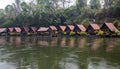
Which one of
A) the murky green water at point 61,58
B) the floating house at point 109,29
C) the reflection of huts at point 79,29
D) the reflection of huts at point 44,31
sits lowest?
the reflection of huts at point 44,31

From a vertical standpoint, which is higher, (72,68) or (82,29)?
(72,68)

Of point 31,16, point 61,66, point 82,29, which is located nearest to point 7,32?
point 31,16

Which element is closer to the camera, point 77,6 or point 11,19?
point 77,6

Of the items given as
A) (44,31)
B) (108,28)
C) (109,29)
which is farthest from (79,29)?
(44,31)

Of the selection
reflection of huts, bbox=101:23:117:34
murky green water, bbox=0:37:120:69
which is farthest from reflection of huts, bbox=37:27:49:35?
murky green water, bbox=0:37:120:69

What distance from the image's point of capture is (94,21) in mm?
79812

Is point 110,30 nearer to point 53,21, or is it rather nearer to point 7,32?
point 53,21

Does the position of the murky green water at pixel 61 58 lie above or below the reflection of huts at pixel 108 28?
above

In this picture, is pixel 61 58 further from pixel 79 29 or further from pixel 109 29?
pixel 79 29

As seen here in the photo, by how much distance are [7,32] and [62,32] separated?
24701 mm

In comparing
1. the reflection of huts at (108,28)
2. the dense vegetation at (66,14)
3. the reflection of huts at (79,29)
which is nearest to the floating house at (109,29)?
the reflection of huts at (108,28)

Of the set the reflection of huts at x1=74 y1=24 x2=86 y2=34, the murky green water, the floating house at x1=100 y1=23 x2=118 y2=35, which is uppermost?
the murky green water

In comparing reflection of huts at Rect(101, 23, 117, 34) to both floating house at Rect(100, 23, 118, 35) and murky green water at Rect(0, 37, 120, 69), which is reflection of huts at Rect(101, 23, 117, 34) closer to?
floating house at Rect(100, 23, 118, 35)

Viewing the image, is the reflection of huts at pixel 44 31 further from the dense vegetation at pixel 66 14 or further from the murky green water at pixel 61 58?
the murky green water at pixel 61 58
